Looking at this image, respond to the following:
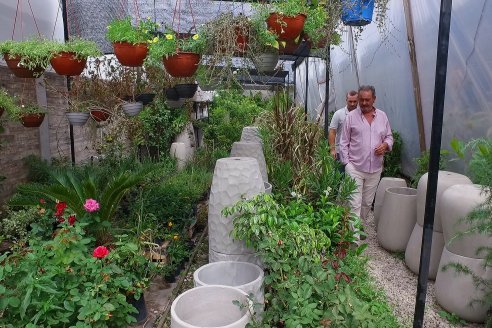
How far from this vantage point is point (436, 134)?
2.05 metres

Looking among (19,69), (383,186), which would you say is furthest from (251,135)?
(19,69)

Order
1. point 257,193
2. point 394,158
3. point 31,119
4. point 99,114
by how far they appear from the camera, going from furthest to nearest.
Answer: point 394,158 < point 99,114 < point 31,119 < point 257,193

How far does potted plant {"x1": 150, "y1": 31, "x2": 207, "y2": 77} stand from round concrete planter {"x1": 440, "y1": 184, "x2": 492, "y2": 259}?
2.09 metres

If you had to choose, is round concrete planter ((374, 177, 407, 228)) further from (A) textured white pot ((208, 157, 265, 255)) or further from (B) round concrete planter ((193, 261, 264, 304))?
(B) round concrete planter ((193, 261, 264, 304))

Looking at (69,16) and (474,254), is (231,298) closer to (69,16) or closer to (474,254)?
(474,254)

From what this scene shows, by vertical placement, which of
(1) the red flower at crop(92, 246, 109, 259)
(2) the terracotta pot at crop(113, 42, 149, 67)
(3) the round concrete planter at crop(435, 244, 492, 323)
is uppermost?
(2) the terracotta pot at crop(113, 42, 149, 67)

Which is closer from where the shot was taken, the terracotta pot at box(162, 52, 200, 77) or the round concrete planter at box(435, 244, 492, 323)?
the round concrete planter at box(435, 244, 492, 323)

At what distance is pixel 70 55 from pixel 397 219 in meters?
3.25

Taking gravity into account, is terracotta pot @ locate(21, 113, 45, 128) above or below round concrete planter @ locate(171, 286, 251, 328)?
above

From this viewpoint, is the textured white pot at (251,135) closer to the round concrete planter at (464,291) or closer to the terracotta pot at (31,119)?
the terracotta pot at (31,119)

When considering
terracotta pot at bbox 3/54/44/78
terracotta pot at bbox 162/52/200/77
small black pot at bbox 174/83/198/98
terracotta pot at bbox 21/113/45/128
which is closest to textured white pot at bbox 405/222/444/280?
terracotta pot at bbox 162/52/200/77

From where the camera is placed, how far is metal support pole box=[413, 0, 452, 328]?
1.94 meters

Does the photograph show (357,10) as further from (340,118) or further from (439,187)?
(340,118)

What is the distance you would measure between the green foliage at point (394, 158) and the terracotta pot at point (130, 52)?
3885mm
